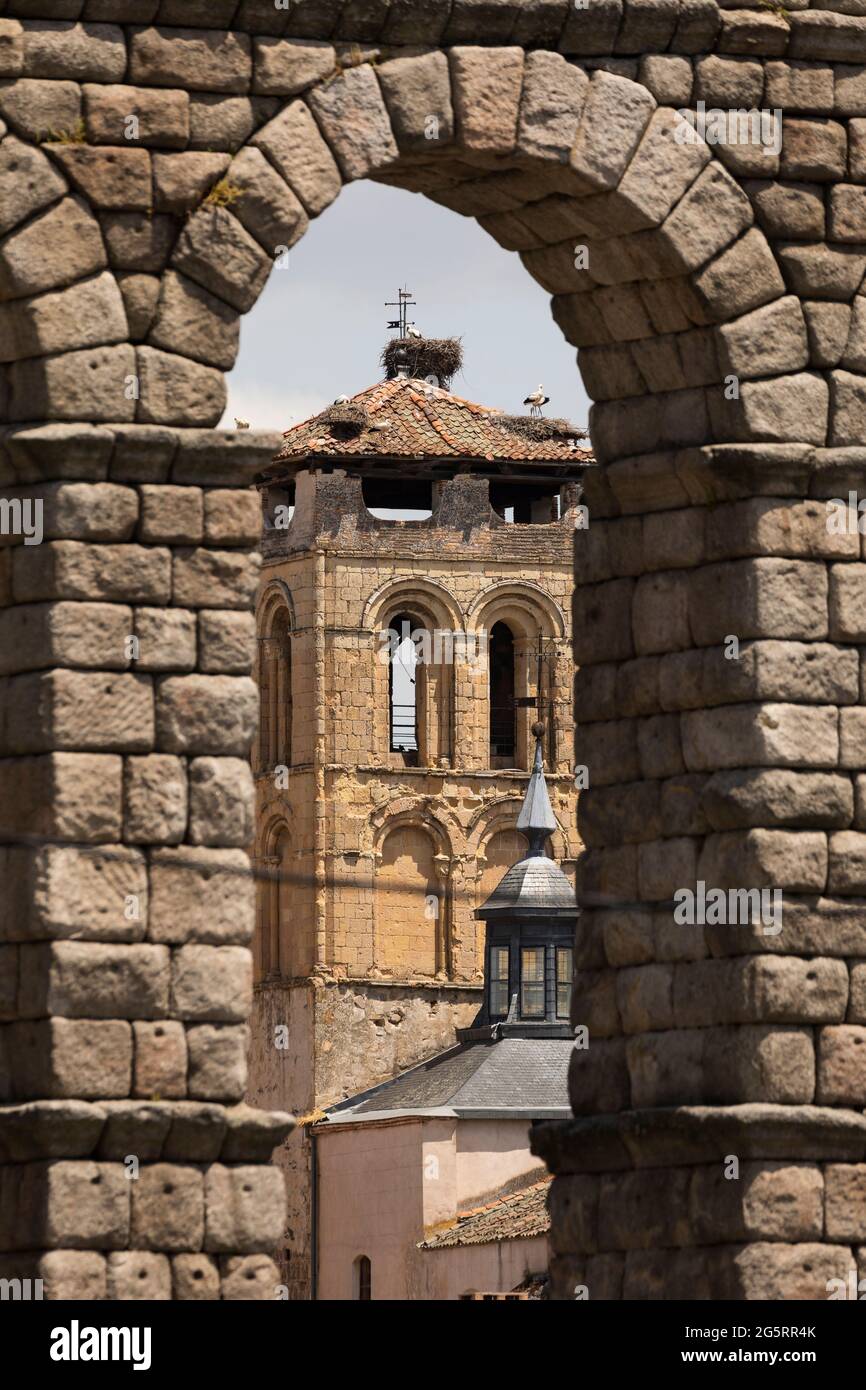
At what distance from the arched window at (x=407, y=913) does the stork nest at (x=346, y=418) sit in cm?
1157

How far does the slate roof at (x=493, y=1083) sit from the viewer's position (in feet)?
268

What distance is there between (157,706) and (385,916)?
80238 mm

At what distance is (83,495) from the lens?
21531mm

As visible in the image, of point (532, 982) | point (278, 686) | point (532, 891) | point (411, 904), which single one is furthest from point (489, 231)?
point (278, 686)

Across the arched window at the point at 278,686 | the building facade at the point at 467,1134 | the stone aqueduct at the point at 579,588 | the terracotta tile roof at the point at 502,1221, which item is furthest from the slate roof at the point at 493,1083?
the stone aqueduct at the point at 579,588

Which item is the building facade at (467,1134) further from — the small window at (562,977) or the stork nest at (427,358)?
the stork nest at (427,358)

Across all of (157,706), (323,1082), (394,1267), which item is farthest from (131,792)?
(323,1082)

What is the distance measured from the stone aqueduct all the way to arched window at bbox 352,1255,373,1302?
6505 cm

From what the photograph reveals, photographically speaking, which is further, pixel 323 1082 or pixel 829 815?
pixel 323 1082

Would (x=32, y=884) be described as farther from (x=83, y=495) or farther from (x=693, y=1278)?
(x=693, y=1278)

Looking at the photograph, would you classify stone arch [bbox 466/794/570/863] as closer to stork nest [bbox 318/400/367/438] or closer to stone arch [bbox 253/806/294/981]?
stone arch [bbox 253/806/294/981]

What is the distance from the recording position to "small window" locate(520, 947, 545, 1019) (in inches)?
3435

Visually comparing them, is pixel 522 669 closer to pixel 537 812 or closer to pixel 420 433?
pixel 537 812

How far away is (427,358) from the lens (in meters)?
95.2
